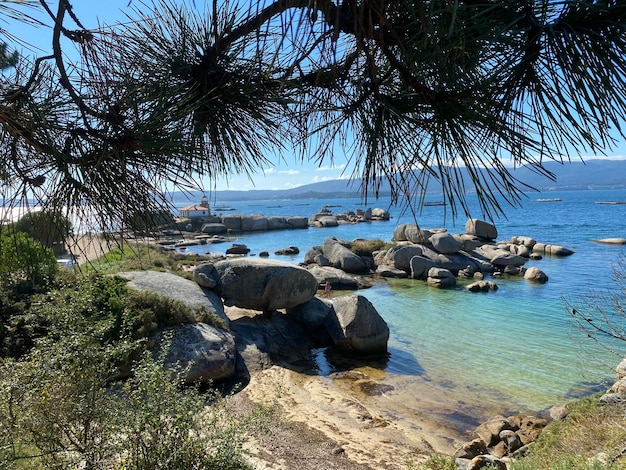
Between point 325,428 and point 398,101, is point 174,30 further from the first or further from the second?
point 325,428

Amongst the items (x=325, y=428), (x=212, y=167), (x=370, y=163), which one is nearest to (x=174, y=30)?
(x=212, y=167)

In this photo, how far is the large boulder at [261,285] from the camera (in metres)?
13.5

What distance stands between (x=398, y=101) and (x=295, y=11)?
88 centimetres

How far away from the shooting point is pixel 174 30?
2.10 metres

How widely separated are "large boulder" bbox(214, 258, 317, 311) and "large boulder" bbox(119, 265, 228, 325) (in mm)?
799

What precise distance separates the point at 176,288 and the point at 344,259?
15854mm

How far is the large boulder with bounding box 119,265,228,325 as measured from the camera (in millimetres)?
11367

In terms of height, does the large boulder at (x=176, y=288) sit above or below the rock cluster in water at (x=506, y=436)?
above

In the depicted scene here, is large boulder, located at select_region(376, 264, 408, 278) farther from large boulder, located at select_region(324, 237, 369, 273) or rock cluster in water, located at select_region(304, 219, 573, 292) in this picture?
large boulder, located at select_region(324, 237, 369, 273)

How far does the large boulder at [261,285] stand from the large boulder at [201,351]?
3.26m

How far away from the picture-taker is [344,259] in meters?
26.8

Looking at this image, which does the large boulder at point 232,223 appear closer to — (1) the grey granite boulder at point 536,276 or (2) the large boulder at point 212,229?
(2) the large boulder at point 212,229

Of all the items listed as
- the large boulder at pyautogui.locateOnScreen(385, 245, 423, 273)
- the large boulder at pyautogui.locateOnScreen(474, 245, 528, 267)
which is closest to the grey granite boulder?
the large boulder at pyautogui.locateOnScreen(474, 245, 528, 267)

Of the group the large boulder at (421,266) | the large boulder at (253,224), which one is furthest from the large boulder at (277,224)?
the large boulder at (421,266)
